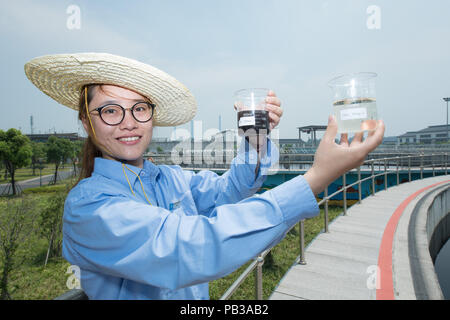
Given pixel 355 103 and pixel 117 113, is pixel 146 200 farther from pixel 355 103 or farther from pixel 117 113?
pixel 355 103

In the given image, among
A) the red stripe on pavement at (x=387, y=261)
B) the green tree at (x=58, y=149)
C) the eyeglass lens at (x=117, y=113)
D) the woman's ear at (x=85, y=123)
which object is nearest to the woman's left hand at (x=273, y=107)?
the eyeglass lens at (x=117, y=113)

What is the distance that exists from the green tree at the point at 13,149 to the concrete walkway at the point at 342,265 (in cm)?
2287

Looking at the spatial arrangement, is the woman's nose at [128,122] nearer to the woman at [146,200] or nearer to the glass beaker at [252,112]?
the woman at [146,200]

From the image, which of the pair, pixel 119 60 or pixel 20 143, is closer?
pixel 119 60

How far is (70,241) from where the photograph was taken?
78 cm

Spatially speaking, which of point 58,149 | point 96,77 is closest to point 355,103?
point 96,77

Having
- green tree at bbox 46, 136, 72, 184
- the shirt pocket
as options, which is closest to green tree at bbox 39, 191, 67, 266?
the shirt pocket

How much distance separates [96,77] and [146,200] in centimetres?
55

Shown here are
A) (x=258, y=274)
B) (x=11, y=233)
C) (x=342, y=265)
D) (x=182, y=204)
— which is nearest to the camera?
(x=182, y=204)

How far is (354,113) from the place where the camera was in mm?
865

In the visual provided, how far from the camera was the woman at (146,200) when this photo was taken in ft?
2.16
